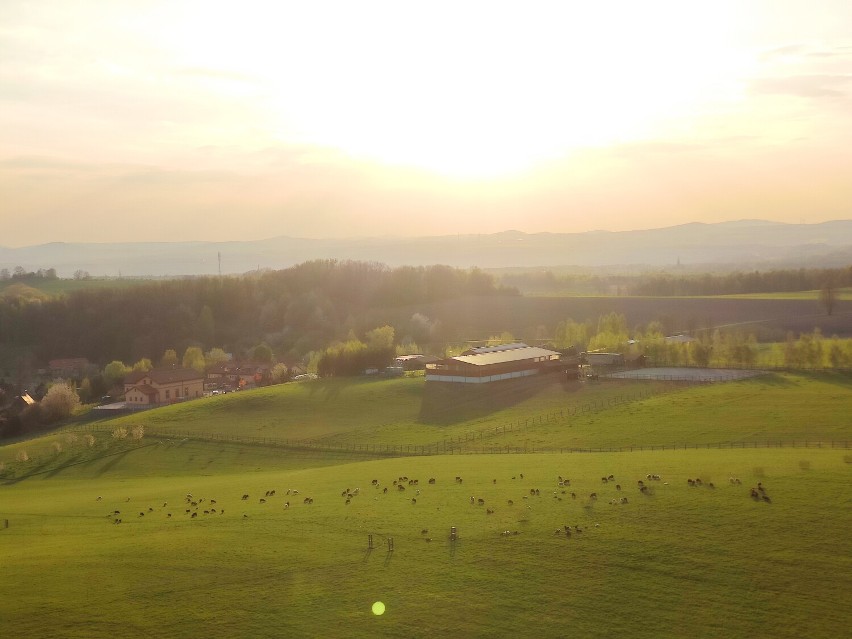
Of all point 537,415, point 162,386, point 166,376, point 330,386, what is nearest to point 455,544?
point 537,415

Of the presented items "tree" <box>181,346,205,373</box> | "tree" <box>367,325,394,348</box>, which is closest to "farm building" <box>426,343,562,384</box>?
"tree" <box>367,325,394,348</box>

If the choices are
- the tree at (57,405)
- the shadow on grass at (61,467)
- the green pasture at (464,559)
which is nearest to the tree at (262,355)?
the tree at (57,405)

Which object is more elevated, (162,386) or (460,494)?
(460,494)

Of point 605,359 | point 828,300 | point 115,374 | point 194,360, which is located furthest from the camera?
point 828,300

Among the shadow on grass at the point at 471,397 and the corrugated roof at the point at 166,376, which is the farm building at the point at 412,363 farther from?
the corrugated roof at the point at 166,376

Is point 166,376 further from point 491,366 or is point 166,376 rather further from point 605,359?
point 605,359

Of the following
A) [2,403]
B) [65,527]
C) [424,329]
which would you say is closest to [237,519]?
[65,527]

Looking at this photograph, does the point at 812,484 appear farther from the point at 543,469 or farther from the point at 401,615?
the point at 401,615
